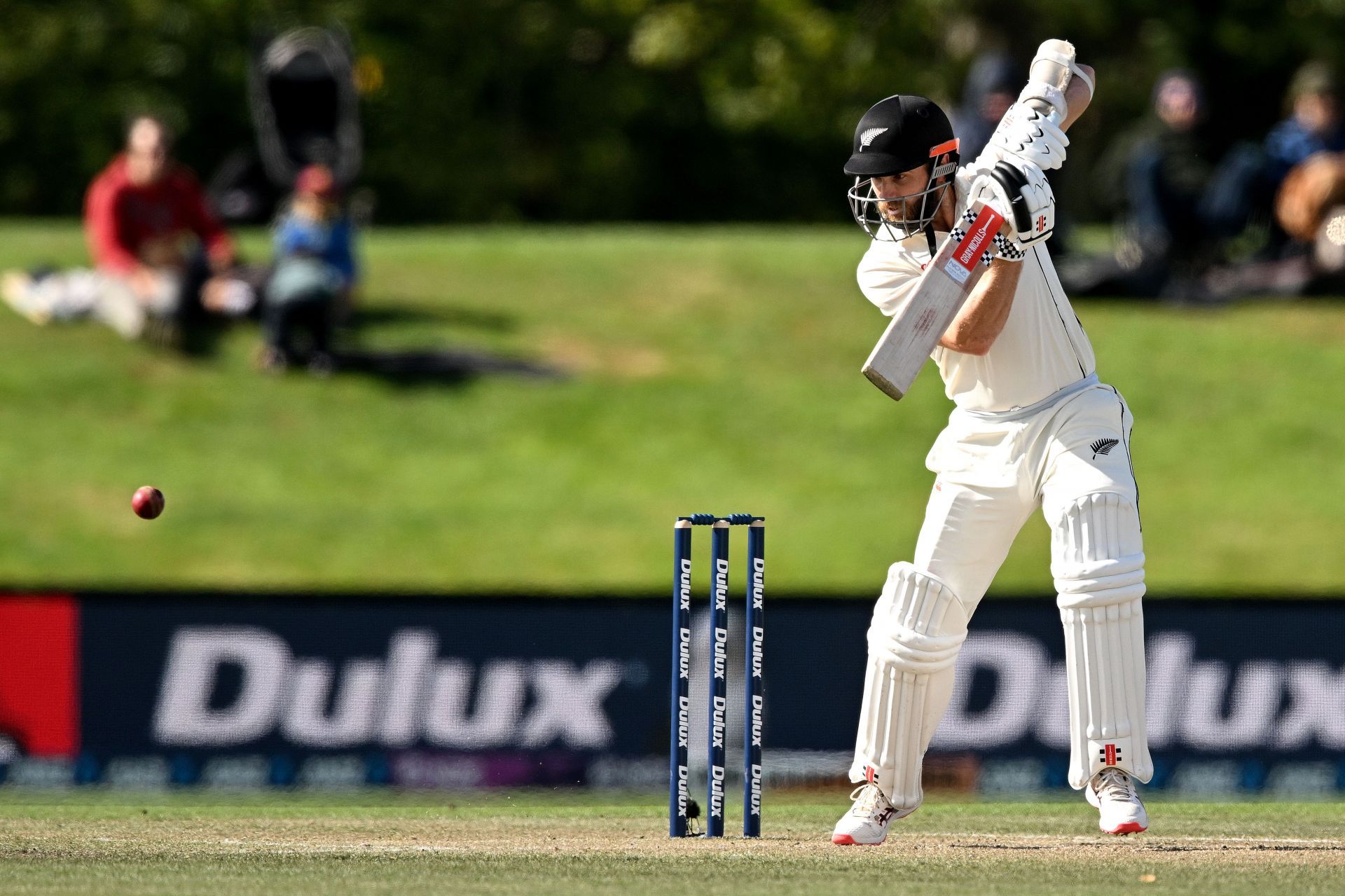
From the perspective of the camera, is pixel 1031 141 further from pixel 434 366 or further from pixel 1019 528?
pixel 434 366

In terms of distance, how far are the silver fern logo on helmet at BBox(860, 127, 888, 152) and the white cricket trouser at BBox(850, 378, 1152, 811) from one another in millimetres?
729

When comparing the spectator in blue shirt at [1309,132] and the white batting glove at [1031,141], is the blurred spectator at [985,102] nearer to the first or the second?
the spectator in blue shirt at [1309,132]

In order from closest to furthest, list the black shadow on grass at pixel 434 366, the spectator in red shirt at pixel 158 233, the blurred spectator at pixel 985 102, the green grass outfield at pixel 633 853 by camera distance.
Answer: the green grass outfield at pixel 633 853, the spectator in red shirt at pixel 158 233, the blurred spectator at pixel 985 102, the black shadow on grass at pixel 434 366

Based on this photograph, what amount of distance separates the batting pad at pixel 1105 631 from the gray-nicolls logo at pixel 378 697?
3.16 metres

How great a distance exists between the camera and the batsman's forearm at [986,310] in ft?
16.8

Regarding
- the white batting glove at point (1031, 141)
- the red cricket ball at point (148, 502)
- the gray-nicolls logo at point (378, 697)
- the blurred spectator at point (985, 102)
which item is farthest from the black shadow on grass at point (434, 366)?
the white batting glove at point (1031, 141)

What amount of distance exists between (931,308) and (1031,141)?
0.52 m

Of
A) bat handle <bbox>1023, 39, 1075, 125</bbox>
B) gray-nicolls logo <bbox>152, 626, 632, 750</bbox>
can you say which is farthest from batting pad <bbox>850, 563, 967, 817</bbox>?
gray-nicolls logo <bbox>152, 626, 632, 750</bbox>

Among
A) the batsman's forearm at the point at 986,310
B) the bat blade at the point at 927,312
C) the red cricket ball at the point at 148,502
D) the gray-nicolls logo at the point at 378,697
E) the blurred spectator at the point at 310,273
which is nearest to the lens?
the bat blade at the point at 927,312

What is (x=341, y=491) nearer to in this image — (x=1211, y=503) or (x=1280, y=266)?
(x=1211, y=503)

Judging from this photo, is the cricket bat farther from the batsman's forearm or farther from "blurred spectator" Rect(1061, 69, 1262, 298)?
"blurred spectator" Rect(1061, 69, 1262, 298)

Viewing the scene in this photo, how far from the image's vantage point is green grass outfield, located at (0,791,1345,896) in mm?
4516

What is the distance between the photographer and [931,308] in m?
5.02

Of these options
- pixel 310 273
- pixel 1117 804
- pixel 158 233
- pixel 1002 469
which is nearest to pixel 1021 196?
pixel 1002 469
